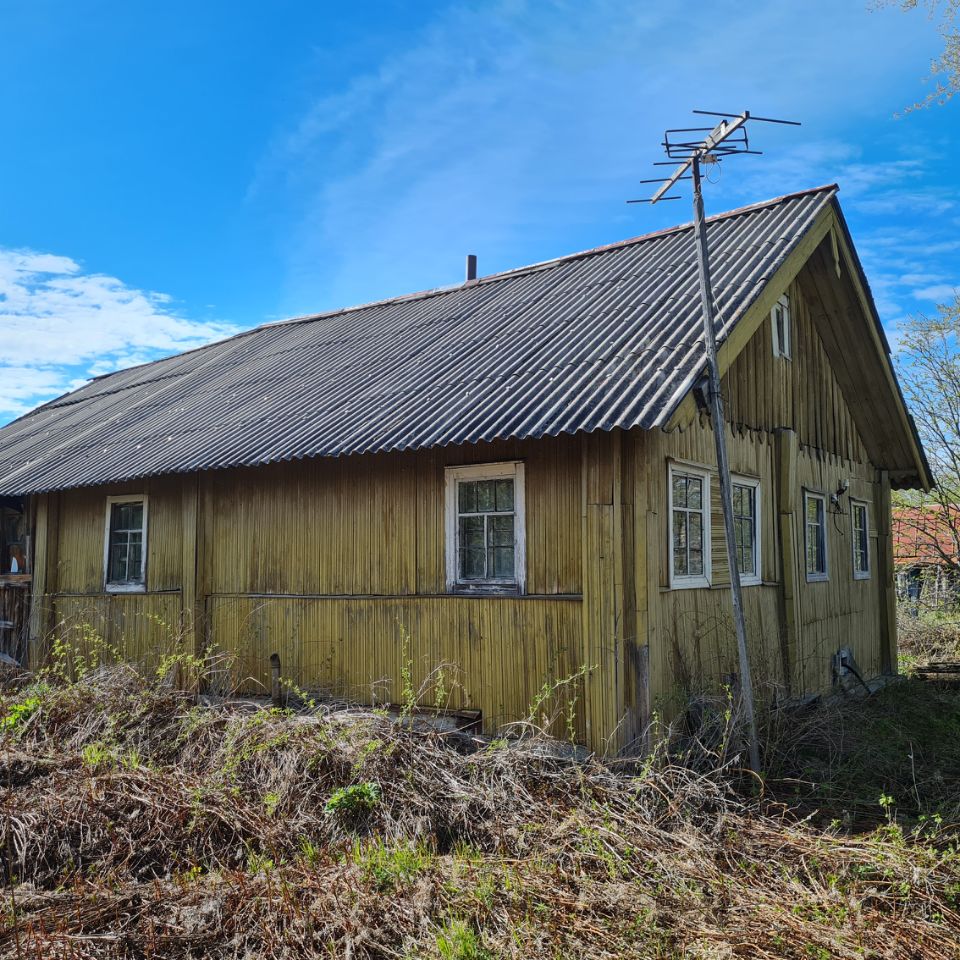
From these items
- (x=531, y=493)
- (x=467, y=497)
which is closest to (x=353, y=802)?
(x=531, y=493)

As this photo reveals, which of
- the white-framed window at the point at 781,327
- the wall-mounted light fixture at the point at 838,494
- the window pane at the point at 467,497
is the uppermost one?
the white-framed window at the point at 781,327

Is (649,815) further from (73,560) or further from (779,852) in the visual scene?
(73,560)

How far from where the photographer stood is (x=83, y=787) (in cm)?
602

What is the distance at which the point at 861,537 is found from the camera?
13.4 m

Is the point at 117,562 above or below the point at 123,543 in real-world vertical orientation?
below

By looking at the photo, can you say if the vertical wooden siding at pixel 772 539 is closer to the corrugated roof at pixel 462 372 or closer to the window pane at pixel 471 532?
the corrugated roof at pixel 462 372

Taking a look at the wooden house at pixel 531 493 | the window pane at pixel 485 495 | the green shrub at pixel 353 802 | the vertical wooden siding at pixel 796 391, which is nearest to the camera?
the green shrub at pixel 353 802

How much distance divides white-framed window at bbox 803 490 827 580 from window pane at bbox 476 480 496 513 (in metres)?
4.81

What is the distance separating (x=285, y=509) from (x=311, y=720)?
3407 millimetres

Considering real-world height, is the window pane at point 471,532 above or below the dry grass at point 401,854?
above

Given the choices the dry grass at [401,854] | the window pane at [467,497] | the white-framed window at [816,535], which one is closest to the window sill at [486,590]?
the window pane at [467,497]

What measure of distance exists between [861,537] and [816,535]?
8.03 feet

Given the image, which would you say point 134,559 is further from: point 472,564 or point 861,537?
point 861,537

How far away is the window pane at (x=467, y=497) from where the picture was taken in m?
8.32
